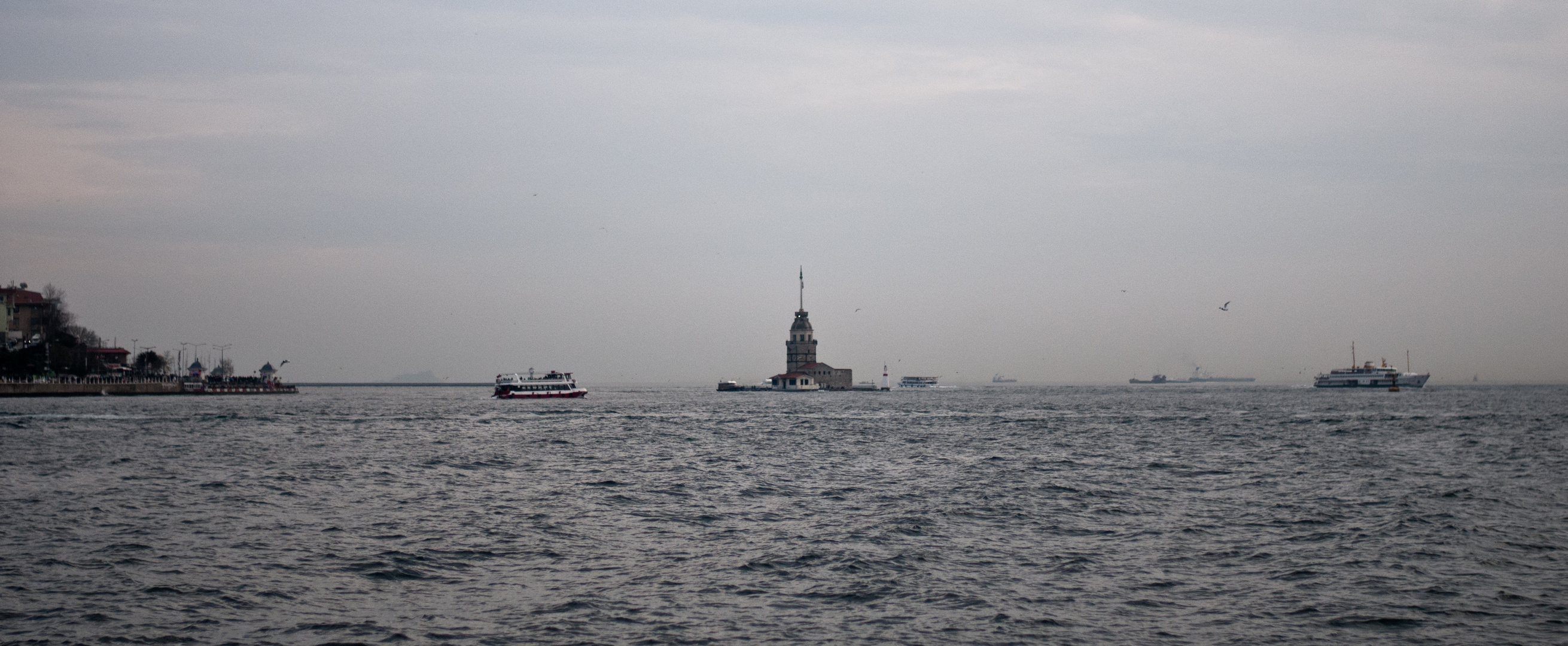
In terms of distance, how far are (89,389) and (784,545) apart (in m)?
177

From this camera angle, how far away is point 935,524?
27.0 metres

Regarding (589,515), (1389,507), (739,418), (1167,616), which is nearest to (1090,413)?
(739,418)

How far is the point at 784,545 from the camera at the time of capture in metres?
24.0

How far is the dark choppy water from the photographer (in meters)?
16.9

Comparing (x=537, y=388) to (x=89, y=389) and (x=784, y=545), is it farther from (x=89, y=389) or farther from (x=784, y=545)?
(x=784, y=545)

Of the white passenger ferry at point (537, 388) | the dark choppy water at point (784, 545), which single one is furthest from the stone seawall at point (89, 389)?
the dark choppy water at point (784, 545)

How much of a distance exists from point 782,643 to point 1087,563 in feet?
28.1

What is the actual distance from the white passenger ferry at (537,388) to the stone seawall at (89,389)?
194ft

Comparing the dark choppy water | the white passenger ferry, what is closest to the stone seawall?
the white passenger ferry

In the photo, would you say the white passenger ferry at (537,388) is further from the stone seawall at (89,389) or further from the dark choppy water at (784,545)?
the dark choppy water at (784,545)

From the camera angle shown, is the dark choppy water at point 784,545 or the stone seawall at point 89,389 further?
the stone seawall at point 89,389

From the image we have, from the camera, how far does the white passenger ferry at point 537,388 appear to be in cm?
15938

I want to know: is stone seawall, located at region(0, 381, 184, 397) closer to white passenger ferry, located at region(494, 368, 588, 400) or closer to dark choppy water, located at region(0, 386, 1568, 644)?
white passenger ferry, located at region(494, 368, 588, 400)

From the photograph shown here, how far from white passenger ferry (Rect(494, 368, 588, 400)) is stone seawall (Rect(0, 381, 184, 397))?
59.0m
